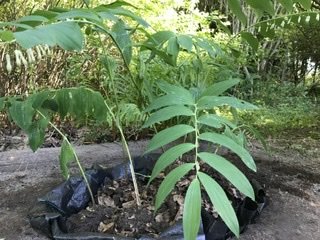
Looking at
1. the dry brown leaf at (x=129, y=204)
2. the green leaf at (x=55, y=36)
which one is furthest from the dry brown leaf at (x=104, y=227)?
the green leaf at (x=55, y=36)

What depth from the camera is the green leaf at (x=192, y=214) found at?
2.80 feet

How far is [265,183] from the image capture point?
2283 mm

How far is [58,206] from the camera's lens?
1.90m

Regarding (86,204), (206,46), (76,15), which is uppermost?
(76,15)

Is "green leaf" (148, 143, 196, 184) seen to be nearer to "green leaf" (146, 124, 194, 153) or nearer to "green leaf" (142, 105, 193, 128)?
"green leaf" (146, 124, 194, 153)

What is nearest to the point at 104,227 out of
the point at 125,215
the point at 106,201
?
the point at 125,215

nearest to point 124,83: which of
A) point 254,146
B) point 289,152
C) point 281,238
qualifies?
point 254,146

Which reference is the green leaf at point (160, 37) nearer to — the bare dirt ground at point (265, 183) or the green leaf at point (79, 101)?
the green leaf at point (79, 101)

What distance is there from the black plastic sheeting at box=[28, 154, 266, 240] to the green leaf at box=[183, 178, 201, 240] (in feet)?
2.32

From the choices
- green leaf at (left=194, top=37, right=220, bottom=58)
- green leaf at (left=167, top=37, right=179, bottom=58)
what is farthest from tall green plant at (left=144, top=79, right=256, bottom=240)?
green leaf at (left=194, top=37, right=220, bottom=58)

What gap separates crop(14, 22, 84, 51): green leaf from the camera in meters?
0.79

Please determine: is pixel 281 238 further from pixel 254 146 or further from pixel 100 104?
pixel 254 146

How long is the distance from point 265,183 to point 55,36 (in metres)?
1.72

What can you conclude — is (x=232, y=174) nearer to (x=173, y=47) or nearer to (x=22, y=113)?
(x=173, y=47)
